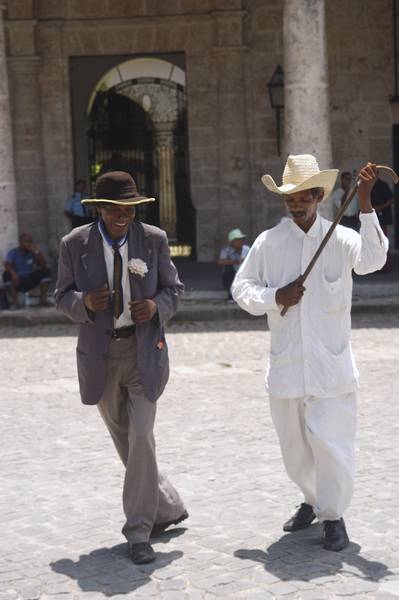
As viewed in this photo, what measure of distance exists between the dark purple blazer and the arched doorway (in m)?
15.6

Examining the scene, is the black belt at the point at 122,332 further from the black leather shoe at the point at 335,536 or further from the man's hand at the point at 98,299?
the black leather shoe at the point at 335,536

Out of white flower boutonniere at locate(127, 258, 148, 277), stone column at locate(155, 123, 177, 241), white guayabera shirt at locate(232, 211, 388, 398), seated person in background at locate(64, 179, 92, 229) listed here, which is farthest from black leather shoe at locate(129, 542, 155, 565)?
stone column at locate(155, 123, 177, 241)

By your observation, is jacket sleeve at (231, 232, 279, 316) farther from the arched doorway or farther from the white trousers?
the arched doorway

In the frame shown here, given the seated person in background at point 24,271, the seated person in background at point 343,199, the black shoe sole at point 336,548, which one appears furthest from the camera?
the seated person in background at point 343,199

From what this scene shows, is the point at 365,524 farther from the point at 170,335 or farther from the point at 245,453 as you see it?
the point at 170,335

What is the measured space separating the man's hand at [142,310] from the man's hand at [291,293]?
1.95 ft

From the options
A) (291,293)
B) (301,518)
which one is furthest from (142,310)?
(301,518)

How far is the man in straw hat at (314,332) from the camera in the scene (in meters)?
6.09

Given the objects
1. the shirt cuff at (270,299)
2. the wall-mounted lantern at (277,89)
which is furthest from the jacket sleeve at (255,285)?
the wall-mounted lantern at (277,89)

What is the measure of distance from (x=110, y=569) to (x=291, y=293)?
149cm

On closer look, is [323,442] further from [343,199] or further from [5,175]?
[343,199]

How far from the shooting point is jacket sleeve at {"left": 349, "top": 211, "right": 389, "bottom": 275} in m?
6.06

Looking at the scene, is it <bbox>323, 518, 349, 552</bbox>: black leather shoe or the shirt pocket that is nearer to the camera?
<bbox>323, 518, 349, 552</bbox>: black leather shoe

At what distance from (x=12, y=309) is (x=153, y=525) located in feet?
34.8
